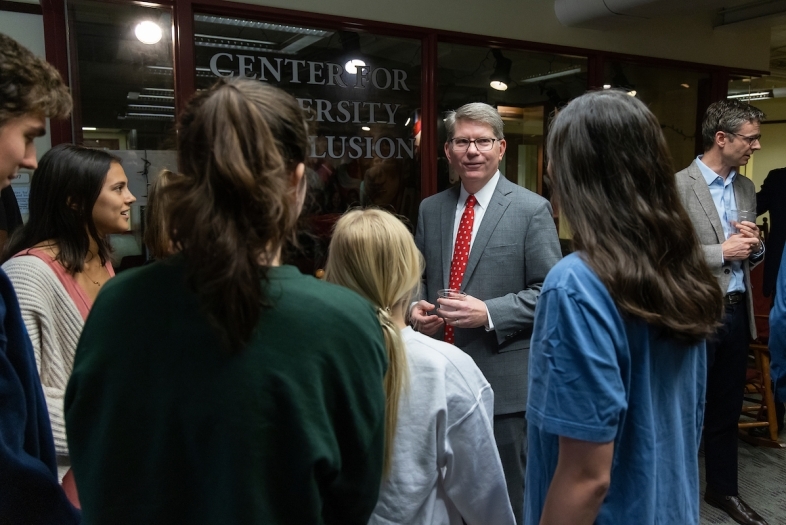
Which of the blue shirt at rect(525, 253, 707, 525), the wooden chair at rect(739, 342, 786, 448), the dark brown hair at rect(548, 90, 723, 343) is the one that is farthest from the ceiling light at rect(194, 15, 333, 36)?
the wooden chair at rect(739, 342, 786, 448)

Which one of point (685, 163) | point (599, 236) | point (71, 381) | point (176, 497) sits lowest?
point (176, 497)

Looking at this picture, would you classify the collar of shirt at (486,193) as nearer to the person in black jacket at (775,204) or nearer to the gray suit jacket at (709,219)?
the gray suit jacket at (709,219)

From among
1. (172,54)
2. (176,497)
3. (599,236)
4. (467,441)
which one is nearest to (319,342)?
(176,497)

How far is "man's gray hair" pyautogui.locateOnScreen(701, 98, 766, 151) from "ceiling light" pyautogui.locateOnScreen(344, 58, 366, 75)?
1804 millimetres

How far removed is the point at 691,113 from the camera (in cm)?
436

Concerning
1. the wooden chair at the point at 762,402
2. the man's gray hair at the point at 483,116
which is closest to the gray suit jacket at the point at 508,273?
the man's gray hair at the point at 483,116

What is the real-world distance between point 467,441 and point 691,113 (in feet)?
13.1

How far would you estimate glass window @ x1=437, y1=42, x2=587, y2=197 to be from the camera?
3.47 meters

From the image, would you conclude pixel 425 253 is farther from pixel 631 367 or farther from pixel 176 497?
pixel 176 497

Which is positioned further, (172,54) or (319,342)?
(172,54)

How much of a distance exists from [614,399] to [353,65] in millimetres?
2670

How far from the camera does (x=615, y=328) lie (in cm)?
100

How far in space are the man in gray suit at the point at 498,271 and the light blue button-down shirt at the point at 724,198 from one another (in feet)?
3.72

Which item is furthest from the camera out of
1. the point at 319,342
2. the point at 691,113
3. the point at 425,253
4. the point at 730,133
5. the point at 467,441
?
the point at 691,113
